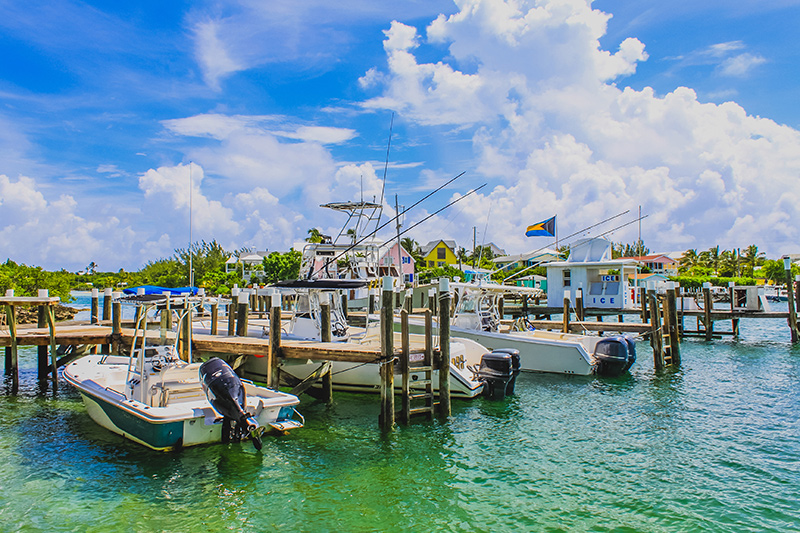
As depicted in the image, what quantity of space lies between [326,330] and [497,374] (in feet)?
15.9

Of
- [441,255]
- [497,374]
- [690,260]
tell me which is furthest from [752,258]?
[497,374]

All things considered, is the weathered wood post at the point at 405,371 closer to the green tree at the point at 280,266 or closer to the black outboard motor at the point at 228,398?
the black outboard motor at the point at 228,398

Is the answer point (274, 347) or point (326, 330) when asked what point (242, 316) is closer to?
point (326, 330)

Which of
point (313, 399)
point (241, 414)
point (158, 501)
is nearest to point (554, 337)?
point (313, 399)

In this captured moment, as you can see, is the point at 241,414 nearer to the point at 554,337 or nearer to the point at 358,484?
the point at 358,484

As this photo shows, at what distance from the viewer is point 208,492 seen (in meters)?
8.65

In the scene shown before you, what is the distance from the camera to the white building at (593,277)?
29.9 meters

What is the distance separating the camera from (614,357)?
59.0 ft

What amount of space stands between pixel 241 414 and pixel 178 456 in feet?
5.89

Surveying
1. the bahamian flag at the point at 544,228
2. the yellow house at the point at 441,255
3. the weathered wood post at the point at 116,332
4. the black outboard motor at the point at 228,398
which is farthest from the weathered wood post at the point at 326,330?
the yellow house at the point at 441,255

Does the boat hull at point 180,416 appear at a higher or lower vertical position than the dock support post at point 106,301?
lower

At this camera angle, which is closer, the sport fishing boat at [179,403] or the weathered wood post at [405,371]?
the sport fishing boat at [179,403]

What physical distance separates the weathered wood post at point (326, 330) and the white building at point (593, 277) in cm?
1820

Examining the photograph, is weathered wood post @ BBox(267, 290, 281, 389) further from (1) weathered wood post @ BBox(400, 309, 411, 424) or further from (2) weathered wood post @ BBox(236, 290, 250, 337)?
(1) weathered wood post @ BBox(400, 309, 411, 424)
